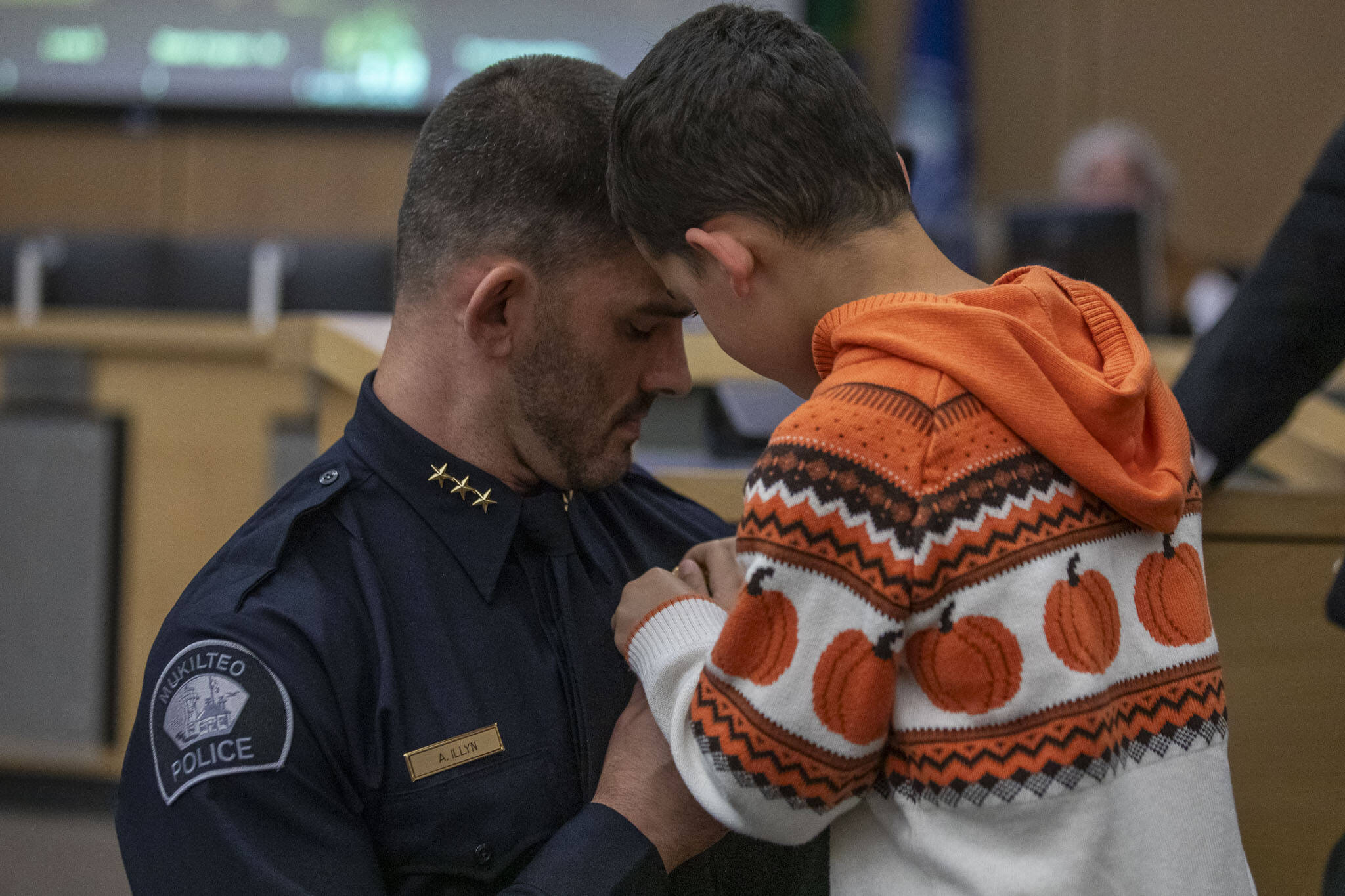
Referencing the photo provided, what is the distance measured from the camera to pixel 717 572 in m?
1.01

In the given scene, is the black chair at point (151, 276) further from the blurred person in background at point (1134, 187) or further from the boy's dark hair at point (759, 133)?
the boy's dark hair at point (759, 133)

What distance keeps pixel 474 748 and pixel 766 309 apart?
0.41 metres

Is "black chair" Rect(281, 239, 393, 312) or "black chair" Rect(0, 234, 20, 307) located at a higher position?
"black chair" Rect(281, 239, 393, 312)

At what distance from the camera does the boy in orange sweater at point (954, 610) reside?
776 millimetres

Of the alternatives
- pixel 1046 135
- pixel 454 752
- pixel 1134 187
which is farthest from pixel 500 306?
pixel 1046 135

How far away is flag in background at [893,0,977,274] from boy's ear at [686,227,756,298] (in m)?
3.90

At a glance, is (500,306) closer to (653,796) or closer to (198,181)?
(653,796)

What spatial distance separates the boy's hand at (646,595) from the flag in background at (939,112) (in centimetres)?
388

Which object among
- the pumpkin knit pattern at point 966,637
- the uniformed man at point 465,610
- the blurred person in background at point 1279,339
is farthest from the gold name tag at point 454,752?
the blurred person in background at point 1279,339

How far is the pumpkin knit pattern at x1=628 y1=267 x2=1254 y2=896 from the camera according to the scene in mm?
775

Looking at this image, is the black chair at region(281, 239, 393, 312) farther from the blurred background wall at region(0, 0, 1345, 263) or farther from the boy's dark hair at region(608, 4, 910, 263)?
the boy's dark hair at region(608, 4, 910, 263)

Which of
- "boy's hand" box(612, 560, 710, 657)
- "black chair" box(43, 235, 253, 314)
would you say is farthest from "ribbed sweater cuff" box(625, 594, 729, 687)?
"black chair" box(43, 235, 253, 314)

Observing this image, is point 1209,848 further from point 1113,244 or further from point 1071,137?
point 1071,137

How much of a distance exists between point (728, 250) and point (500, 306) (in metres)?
0.27
